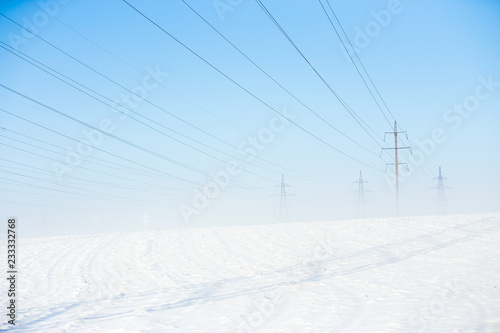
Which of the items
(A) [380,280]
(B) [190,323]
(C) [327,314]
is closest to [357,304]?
(C) [327,314]

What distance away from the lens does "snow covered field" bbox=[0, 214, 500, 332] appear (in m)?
11.4

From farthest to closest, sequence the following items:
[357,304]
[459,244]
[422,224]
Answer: [422,224] < [459,244] < [357,304]

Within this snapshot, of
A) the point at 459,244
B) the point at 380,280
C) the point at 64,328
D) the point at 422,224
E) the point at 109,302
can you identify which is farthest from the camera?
the point at 422,224

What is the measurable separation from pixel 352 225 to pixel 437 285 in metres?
16.6

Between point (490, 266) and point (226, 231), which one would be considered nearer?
point (490, 266)

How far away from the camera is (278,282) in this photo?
16.7m

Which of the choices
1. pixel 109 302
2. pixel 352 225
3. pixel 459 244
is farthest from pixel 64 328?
pixel 352 225

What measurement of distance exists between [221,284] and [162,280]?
3.16 meters

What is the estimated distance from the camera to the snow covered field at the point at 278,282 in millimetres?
11352

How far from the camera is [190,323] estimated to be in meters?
11.6

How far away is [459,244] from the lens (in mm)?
23234

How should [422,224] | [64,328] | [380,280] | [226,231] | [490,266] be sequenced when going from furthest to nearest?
[226,231]
[422,224]
[490,266]
[380,280]
[64,328]

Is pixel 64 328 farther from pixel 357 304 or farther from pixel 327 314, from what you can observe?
pixel 357 304

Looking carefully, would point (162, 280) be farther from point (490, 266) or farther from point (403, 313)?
point (490, 266)
